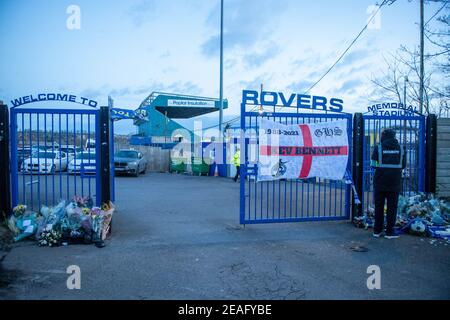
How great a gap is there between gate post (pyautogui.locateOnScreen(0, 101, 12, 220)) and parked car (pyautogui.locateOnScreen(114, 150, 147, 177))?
1302cm

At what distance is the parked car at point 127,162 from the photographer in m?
20.2

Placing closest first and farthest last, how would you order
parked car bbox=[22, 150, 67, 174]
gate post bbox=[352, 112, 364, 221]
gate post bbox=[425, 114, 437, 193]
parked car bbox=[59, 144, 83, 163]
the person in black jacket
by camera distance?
the person in black jacket
parked car bbox=[59, 144, 83, 163]
gate post bbox=[352, 112, 364, 221]
gate post bbox=[425, 114, 437, 193]
parked car bbox=[22, 150, 67, 174]

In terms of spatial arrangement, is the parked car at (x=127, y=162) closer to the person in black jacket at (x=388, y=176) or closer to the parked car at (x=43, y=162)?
the parked car at (x=43, y=162)

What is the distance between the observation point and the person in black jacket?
6.80 metres

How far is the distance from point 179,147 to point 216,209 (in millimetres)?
15897

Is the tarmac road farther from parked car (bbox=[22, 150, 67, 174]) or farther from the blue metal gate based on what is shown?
parked car (bbox=[22, 150, 67, 174])

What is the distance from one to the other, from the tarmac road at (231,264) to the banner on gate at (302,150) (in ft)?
4.03

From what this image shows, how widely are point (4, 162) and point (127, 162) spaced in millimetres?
13219

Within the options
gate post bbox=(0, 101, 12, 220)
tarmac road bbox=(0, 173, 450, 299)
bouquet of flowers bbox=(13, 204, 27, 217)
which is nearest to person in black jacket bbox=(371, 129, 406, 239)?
tarmac road bbox=(0, 173, 450, 299)

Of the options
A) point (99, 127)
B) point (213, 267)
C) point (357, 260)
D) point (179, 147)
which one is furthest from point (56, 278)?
point (179, 147)

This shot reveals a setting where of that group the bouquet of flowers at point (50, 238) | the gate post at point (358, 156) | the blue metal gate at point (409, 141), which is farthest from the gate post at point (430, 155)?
the bouquet of flowers at point (50, 238)

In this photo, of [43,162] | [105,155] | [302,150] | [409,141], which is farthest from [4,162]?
[43,162]

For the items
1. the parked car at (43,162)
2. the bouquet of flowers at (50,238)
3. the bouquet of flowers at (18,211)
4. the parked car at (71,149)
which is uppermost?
the parked car at (71,149)
